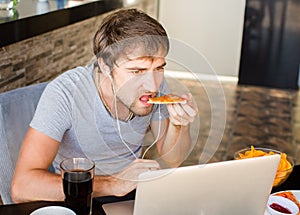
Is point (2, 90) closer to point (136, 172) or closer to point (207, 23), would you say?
point (136, 172)

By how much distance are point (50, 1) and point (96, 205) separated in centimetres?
166

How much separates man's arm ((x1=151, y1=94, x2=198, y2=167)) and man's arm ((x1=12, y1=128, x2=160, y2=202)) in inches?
4.4

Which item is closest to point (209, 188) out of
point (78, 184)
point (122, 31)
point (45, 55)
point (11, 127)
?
point (78, 184)

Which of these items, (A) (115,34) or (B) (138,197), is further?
(A) (115,34)

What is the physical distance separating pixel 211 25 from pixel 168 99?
3.71 metres

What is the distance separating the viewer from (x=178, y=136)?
1.19 m

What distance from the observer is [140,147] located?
1.35 m

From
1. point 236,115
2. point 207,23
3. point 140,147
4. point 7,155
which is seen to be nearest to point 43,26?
point 7,155

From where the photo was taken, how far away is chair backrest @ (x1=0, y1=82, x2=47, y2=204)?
1.42 m

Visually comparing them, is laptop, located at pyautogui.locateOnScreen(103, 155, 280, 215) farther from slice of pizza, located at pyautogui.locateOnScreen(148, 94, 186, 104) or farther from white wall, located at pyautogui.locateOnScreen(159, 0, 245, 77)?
white wall, located at pyautogui.locateOnScreen(159, 0, 245, 77)

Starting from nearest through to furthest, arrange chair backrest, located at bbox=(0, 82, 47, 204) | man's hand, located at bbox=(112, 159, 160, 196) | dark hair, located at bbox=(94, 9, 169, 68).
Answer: man's hand, located at bbox=(112, 159, 160, 196) < dark hair, located at bbox=(94, 9, 169, 68) < chair backrest, located at bbox=(0, 82, 47, 204)

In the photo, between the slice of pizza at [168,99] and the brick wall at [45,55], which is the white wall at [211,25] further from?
the slice of pizza at [168,99]

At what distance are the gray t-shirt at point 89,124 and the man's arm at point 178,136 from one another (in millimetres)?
73

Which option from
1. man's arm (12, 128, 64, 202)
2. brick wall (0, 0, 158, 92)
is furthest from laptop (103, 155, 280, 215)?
brick wall (0, 0, 158, 92)
